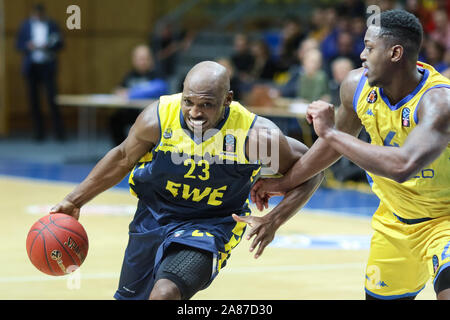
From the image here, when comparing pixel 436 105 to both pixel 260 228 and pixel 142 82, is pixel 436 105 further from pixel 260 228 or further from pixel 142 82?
pixel 142 82

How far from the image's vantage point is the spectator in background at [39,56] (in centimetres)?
1603

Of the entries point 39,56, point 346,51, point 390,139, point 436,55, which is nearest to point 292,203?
point 390,139

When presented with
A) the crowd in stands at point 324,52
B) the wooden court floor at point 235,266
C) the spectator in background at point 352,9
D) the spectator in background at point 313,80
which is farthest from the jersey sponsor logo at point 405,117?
the spectator in background at point 352,9

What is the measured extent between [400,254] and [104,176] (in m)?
1.66

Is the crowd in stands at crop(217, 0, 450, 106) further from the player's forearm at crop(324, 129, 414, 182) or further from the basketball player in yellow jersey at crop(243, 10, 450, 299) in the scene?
the player's forearm at crop(324, 129, 414, 182)

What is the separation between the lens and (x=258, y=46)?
14.9 m

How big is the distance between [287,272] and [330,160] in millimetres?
2911

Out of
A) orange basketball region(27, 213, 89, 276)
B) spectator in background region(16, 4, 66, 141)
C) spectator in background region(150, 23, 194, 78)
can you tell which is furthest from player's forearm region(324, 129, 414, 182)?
spectator in background region(150, 23, 194, 78)

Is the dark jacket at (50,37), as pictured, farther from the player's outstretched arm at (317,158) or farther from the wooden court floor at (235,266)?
the player's outstretched arm at (317,158)

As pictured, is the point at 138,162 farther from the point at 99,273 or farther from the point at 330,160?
the point at 99,273

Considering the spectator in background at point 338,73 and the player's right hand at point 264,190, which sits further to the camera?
the spectator in background at point 338,73

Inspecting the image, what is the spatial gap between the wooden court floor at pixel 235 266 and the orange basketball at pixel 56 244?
1.64 m

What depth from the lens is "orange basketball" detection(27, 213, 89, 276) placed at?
4.81m

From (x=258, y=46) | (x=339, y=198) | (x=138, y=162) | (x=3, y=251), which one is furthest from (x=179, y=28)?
(x=138, y=162)
